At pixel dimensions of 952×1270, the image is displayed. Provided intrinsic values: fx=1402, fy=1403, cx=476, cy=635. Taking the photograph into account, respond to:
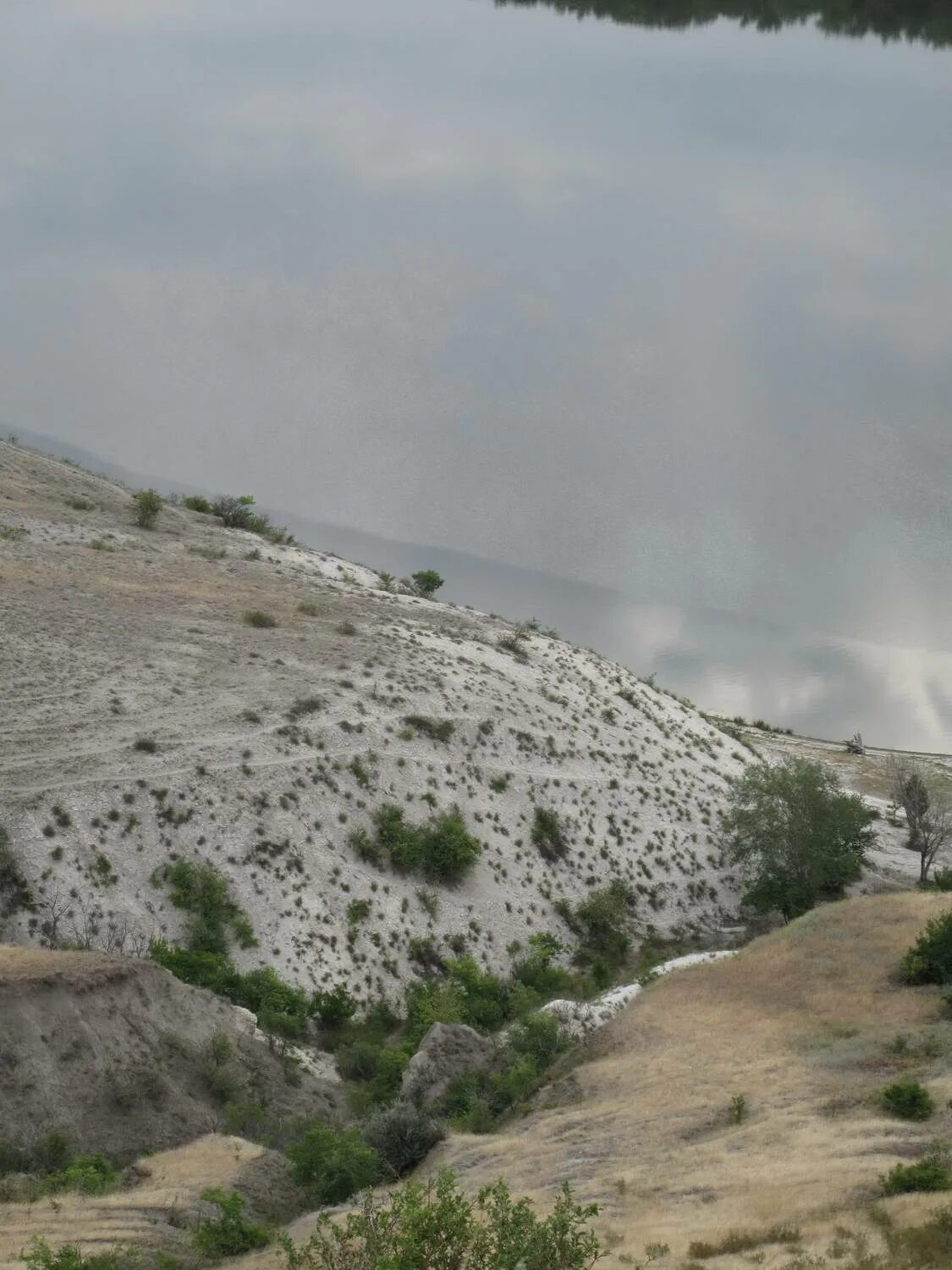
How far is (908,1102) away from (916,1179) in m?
3.59

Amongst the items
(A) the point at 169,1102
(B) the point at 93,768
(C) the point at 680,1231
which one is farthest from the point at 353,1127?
(B) the point at 93,768

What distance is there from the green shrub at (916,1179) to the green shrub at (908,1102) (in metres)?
2.54

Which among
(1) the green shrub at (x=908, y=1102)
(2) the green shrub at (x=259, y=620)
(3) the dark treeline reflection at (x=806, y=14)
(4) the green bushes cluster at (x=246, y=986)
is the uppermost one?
(3) the dark treeline reflection at (x=806, y=14)

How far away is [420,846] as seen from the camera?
41344 millimetres

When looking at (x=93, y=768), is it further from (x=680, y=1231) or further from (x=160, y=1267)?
(x=680, y=1231)

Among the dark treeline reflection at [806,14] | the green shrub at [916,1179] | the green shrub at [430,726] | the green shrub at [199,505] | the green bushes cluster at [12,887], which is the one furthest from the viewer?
the dark treeline reflection at [806,14]

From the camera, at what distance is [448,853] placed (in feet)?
136

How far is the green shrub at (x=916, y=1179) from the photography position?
59.7 ft

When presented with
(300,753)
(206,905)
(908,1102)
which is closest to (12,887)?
(206,905)

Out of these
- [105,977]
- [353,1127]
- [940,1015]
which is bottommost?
[353,1127]

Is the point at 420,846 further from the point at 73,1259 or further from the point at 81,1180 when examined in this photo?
the point at 73,1259

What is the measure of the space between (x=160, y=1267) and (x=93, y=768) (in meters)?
19.3

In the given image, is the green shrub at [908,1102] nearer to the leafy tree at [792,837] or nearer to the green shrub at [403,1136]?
the green shrub at [403,1136]

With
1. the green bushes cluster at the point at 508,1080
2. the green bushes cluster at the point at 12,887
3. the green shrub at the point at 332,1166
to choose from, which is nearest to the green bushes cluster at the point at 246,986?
the green bushes cluster at the point at 12,887
